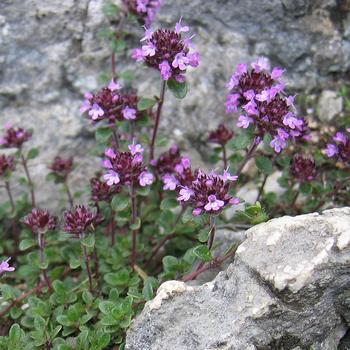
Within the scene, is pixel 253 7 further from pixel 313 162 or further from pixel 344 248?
pixel 344 248

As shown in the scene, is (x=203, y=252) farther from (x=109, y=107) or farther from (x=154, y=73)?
(x=154, y=73)

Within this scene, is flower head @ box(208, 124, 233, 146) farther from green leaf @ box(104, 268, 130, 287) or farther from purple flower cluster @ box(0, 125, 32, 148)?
purple flower cluster @ box(0, 125, 32, 148)

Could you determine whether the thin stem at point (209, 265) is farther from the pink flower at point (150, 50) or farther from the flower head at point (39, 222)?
the pink flower at point (150, 50)

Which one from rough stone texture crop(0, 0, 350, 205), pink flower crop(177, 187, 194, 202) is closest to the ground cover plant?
pink flower crop(177, 187, 194, 202)

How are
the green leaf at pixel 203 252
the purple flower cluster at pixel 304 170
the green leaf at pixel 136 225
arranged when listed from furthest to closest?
the purple flower cluster at pixel 304 170 < the green leaf at pixel 136 225 < the green leaf at pixel 203 252

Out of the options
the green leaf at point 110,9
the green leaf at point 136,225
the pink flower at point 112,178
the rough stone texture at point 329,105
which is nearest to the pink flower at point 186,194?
the pink flower at point 112,178

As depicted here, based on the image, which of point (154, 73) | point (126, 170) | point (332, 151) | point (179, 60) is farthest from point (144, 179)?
point (154, 73)

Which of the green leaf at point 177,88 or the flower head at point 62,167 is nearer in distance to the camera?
the green leaf at point 177,88
